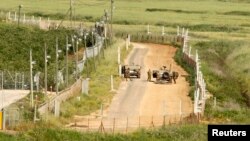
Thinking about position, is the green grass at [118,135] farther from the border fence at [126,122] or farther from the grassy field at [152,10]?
the grassy field at [152,10]

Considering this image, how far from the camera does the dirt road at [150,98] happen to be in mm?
46812

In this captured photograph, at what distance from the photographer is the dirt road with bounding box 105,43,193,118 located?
46.8 m

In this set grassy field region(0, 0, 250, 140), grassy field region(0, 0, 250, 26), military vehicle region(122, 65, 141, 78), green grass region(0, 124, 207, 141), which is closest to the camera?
green grass region(0, 124, 207, 141)

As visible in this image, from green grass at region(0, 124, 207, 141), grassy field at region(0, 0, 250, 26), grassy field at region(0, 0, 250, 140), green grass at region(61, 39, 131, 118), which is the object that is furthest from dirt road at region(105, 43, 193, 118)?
grassy field at region(0, 0, 250, 26)

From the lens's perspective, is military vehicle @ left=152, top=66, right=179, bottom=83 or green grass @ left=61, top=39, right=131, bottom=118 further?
military vehicle @ left=152, top=66, right=179, bottom=83

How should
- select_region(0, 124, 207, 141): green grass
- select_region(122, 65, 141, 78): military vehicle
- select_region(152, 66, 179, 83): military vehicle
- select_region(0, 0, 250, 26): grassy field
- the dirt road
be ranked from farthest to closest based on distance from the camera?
select_region(0, 0, 250, 26): grassy field, select_region(122, 65, 141, 78): military vehicle, select_region(152, 66, 179, 83): military vehicle, the dirt road, select_region(0, 124, 207, 141): green grass

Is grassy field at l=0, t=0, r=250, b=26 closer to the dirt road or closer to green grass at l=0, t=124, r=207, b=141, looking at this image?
the dirt road

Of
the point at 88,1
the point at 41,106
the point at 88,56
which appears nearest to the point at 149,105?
the point at 41,106

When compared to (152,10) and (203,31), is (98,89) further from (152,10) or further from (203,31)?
(152,10)

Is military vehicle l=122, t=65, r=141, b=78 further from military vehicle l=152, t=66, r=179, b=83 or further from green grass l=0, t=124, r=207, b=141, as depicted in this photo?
green grass l=0, t=124, r=207, b=141

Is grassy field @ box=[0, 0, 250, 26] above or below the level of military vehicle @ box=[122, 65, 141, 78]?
above

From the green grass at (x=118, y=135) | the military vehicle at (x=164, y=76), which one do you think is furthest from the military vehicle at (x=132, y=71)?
the green grass at (x=118, y=135)

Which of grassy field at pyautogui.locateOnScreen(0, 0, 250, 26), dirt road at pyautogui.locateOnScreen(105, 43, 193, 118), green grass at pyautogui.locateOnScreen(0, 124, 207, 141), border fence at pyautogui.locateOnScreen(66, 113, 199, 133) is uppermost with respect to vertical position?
grassy field at pyautogui.locateOnScreen(0, 0, 250, 26)

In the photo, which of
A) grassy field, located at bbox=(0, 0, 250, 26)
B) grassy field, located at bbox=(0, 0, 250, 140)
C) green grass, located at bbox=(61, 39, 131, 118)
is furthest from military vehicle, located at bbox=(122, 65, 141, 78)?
grassy field, located at bbox=(0, 0, 250, 26)
